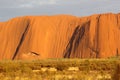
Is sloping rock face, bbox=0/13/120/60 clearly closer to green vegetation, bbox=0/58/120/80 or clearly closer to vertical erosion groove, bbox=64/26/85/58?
vertical erosion groove, bbox=64/26/85/58

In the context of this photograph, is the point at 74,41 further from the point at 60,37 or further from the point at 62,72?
the point at 62,72

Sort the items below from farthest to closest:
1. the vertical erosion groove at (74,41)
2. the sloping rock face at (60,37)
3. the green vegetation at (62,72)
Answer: the vertical erosion groove at (74,41), the sloping rock face at (60,37), the green vegetation at (62,72)

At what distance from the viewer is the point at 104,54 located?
2977 inches

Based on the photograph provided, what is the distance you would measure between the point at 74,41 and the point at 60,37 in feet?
16.7

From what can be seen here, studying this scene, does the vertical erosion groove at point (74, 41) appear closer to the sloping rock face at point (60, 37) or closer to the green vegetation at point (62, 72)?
the sloping rock face at point (60, 37)

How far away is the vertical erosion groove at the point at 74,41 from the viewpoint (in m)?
81.3

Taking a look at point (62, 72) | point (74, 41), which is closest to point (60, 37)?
point (74, 41)

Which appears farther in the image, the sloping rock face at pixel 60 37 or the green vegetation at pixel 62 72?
the sloping rock face at pixel 60 37

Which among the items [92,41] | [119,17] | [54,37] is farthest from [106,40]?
[54,37]

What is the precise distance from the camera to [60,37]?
86.8 m

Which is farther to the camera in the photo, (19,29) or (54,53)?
(19,29)

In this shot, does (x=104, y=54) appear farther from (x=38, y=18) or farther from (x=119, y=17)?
(x=38, y=18)

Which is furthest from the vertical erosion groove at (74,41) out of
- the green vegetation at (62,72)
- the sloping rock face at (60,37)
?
the green vegetation at (62,72)

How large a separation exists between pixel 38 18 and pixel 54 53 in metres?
11.8
